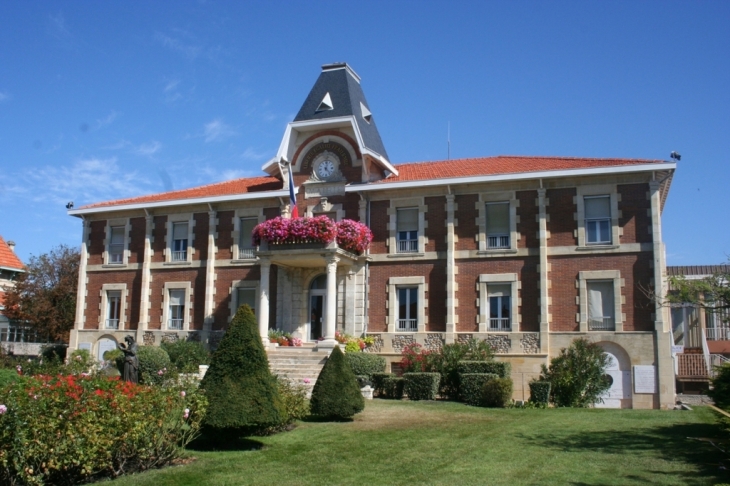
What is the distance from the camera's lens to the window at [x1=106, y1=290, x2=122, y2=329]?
30984 millimetres

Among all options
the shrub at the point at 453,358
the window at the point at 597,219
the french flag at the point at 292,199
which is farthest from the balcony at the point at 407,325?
the window at the point at 597,219

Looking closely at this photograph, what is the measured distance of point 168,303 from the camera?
2991 cm

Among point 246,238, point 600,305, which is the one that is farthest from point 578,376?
point 246,238

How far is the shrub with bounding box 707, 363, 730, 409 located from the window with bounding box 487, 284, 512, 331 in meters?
9.95

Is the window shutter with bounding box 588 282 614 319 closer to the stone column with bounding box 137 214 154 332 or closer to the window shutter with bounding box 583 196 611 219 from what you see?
the window shutter with bounding box 583 196 611 219

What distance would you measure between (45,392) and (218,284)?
63.1ft

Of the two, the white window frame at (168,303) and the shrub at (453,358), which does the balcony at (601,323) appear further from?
the white window frame at (168,303)

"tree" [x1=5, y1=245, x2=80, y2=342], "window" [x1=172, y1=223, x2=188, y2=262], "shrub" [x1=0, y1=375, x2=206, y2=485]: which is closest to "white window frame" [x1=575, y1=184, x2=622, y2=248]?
"window" [x1=172, y1=223, x2=188, y2=262]

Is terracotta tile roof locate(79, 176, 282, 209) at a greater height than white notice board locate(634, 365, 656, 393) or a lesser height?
greater

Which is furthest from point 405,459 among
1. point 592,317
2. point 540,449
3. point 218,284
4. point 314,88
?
point 314,88

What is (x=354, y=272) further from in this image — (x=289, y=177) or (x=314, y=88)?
(x=314, y=88)

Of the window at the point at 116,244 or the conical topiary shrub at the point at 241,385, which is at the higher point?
the window at the point at 116,244

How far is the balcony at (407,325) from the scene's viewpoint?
85.0 ft

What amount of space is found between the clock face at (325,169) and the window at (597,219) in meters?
9.48
